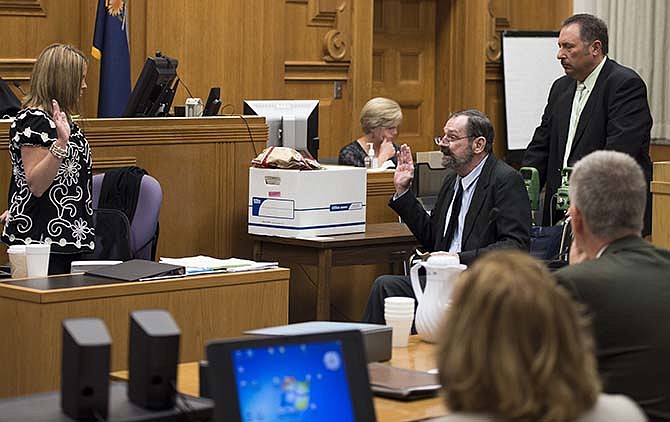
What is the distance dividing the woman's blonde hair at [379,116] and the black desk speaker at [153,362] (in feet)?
17.3

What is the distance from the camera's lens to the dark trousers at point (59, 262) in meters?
4.70

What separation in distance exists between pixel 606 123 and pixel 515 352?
416 centimetres

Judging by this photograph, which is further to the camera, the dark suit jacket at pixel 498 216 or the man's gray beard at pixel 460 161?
the man's gray beard at pixel 460 161

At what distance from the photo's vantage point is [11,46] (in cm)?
→ 745

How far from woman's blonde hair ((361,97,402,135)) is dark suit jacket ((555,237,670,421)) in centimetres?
496

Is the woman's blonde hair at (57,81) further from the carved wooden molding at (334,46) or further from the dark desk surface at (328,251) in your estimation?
the carved wooden molding at (334,46)

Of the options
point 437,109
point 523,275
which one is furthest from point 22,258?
point 437,109

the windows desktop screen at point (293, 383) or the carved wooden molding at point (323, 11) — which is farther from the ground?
the carved wooden molding at point (323, 11)

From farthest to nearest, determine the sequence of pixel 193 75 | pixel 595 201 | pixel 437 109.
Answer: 1. pixel 437 109
2. pixel 193 75
3. pixel 595 201

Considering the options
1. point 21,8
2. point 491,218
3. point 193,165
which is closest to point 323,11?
point 21,8

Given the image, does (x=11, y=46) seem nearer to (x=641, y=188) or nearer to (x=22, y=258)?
(x=22, y=258)

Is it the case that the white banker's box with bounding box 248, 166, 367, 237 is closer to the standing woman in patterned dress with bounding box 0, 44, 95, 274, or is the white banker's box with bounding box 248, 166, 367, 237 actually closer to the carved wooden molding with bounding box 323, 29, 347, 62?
the standing woman in patterned dress with bounding box 0, 44, 95, 274

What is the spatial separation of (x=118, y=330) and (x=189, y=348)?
0.29 metres

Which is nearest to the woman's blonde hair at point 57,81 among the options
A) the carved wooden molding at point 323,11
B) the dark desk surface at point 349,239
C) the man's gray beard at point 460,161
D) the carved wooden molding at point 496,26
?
the dark desk surface at point 349,239
